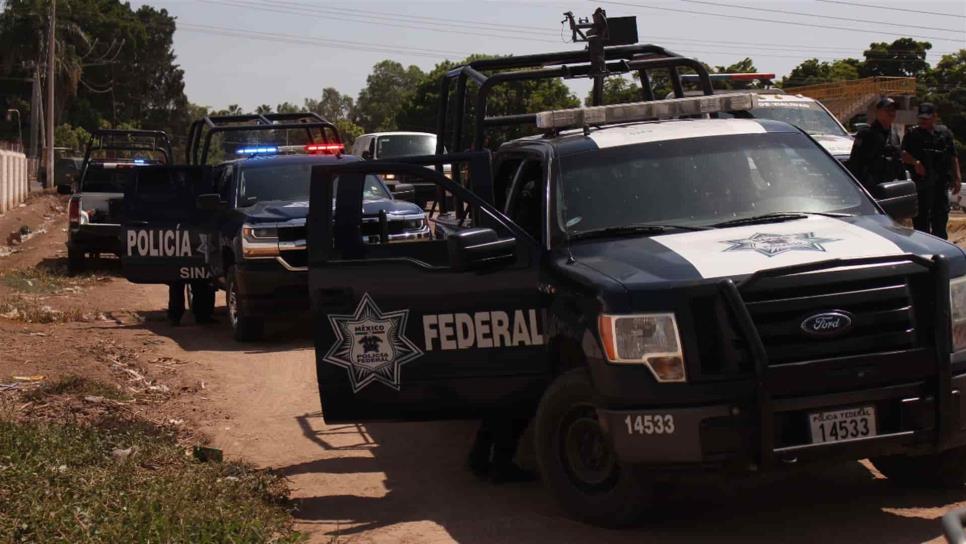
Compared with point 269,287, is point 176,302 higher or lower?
lower

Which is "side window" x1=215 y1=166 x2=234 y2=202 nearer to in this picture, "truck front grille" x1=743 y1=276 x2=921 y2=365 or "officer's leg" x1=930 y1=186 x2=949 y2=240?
"officer's leg" x1=930 y1=186 x2=949 y2=240

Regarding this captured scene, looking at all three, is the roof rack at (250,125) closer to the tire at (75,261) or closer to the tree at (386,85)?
the tire at (75,261)

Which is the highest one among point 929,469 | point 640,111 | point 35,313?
point 640,111

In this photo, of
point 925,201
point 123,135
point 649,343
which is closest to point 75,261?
point 123,135

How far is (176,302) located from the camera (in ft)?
52.1

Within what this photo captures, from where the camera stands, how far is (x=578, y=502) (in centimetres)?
639

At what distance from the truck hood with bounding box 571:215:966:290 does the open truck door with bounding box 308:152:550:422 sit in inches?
18.6

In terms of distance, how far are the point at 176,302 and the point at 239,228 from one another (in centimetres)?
248

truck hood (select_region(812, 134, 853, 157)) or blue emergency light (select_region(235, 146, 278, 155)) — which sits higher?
truck hood (select_region(812, 134, 853, 157))

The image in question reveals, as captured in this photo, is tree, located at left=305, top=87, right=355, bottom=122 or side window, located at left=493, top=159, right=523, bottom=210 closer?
side window, located at left=493, top=159, right=523, bottom=210

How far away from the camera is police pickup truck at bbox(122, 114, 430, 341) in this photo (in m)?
13.6

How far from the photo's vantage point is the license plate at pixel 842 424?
5.83 metres

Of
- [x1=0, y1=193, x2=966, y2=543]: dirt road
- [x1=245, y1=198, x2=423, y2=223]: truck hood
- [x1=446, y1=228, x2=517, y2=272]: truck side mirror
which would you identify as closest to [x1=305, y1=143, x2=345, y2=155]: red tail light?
[x1=245, y1=198, x2=423, y2=223]: truck hood

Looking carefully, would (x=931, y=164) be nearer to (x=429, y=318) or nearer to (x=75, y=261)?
(x=429, y=318)
